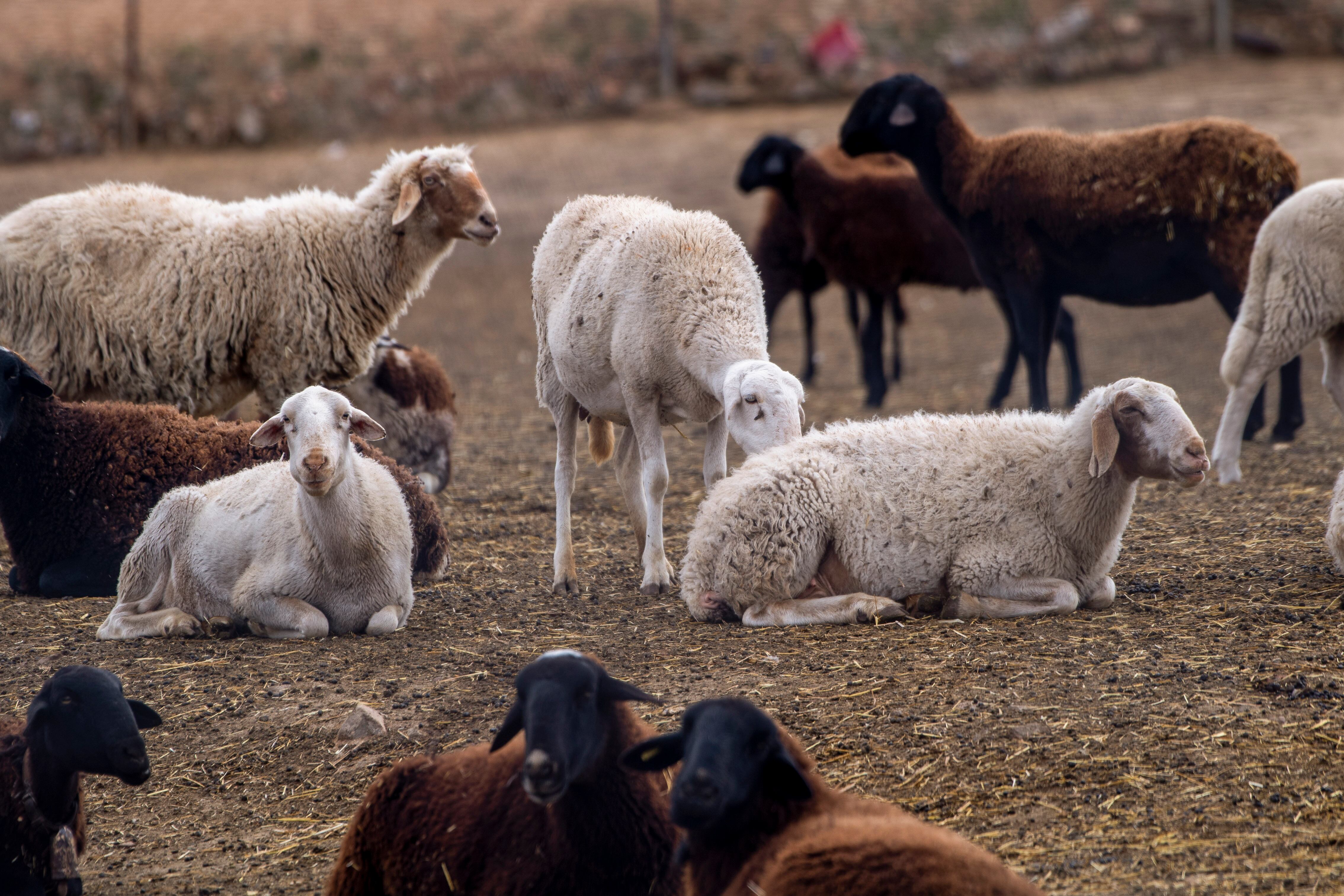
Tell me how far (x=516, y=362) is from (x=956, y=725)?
41.1 ft

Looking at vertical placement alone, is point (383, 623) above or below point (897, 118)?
below

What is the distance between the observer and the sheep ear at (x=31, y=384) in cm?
680

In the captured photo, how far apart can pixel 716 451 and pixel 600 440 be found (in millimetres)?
1015

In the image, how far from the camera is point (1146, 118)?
2089cm

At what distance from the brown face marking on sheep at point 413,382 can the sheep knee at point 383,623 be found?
3616mm

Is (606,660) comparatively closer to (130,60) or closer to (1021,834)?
(1021,834)

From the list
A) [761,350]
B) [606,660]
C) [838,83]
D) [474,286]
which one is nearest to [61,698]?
[606,660]

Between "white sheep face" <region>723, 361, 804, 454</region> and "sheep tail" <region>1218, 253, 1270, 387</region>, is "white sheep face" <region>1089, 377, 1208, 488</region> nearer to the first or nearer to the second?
"white sheep face" <region>723, 361, 804, 454</region>

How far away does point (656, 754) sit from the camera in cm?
321

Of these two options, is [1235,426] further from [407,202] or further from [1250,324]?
[407,202]

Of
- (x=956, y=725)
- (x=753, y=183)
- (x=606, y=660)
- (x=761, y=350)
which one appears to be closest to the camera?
(x=956, y=725)

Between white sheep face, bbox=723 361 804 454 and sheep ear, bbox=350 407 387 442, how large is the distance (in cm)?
158

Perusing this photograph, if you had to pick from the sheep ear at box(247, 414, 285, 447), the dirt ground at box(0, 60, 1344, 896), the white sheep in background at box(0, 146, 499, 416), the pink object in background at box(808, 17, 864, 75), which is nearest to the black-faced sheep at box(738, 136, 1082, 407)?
the dirt ground at box(0, 60, 1344, 896)

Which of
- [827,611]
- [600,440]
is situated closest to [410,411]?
[600,440]
